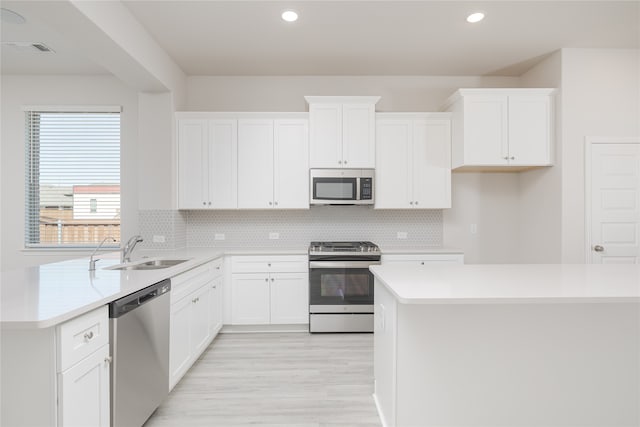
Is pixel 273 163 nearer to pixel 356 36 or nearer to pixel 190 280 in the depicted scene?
pixel 356 36

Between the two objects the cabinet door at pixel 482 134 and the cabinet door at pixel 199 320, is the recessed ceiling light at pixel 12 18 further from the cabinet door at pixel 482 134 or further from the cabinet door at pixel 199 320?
the cabinet door at pixel 482 134

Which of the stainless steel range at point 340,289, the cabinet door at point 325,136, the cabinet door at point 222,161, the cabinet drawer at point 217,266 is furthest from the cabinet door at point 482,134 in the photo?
the cabinet drawer at point 217,266

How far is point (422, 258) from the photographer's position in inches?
145

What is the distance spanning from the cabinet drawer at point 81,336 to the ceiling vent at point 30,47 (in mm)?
3156

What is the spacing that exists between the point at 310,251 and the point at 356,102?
170 cm

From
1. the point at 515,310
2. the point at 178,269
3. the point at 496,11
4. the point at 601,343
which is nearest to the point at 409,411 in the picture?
the point at 515,310

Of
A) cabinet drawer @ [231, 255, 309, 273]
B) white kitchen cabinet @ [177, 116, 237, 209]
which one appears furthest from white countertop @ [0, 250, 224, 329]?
white kitchen cabinet @ [177, 116, 237, 209]

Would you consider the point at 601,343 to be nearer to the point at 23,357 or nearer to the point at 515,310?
the point at 515,310

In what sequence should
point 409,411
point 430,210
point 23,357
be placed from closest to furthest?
point 23,357, point 409,411, point 430,210

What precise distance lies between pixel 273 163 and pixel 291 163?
0.20 m

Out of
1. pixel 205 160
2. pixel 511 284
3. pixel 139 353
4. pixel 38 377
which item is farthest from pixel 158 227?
pixel 511 284

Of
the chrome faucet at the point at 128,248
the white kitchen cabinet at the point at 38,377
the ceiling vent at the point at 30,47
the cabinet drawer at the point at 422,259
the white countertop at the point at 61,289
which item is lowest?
the white kitchen cabinet at the point at 38,377

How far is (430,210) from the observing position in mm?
A: 4191

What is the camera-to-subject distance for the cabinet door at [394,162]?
12.6 ft
